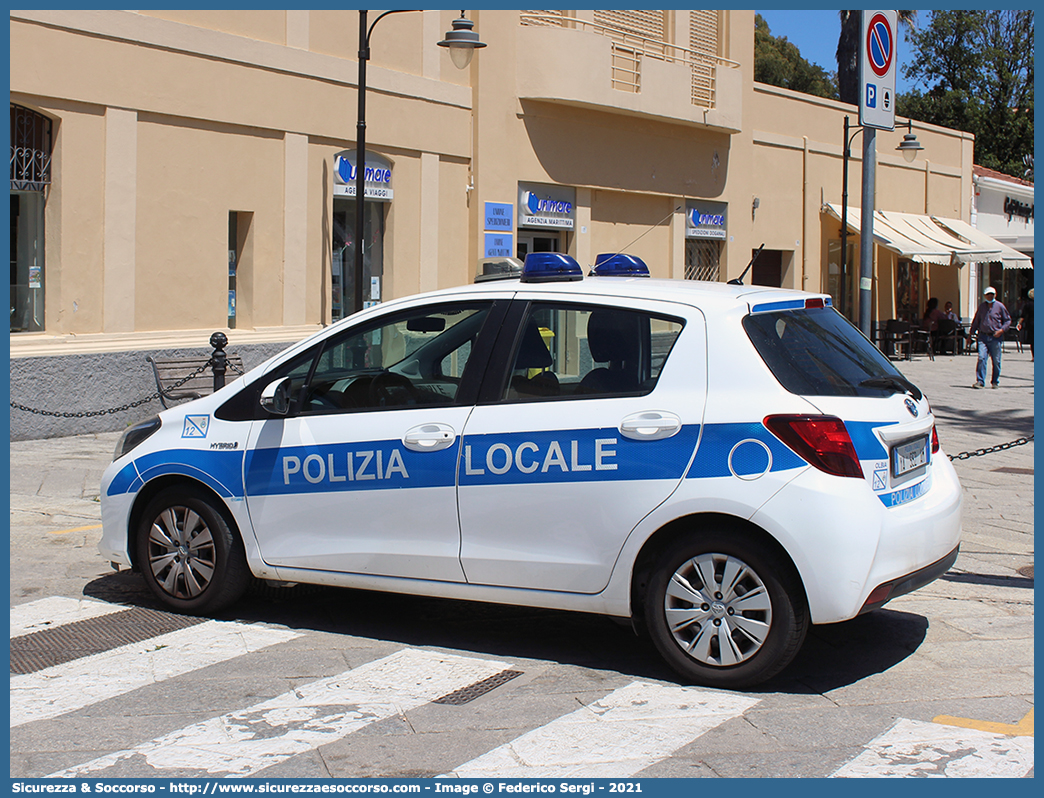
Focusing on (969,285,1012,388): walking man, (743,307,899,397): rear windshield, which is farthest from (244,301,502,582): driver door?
(969,285,1012,388): walking man

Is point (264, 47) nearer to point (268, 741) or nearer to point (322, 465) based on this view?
point (322, 465)

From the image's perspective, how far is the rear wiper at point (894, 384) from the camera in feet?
16.6

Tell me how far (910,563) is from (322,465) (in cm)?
271

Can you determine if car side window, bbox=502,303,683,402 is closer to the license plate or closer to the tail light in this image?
the tail light

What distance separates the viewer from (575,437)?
5.04 metres

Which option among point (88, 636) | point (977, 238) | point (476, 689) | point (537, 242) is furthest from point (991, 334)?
point (88, 636)

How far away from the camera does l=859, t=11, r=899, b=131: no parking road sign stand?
25.9 feet

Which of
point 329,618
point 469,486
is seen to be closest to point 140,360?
point 329,618

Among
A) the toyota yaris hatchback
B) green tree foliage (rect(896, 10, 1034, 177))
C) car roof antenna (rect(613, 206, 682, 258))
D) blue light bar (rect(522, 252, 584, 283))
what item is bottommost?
the toyota yaris hatchback

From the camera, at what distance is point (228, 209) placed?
1473 centimetres

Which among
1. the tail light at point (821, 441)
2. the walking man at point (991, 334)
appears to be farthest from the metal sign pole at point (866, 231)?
the walking man at point (991, 334)

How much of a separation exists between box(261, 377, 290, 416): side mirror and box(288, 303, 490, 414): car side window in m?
0.06

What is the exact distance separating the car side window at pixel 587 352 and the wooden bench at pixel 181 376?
28.5ft

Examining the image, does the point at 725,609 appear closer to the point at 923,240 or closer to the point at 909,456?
the point at 909,456
